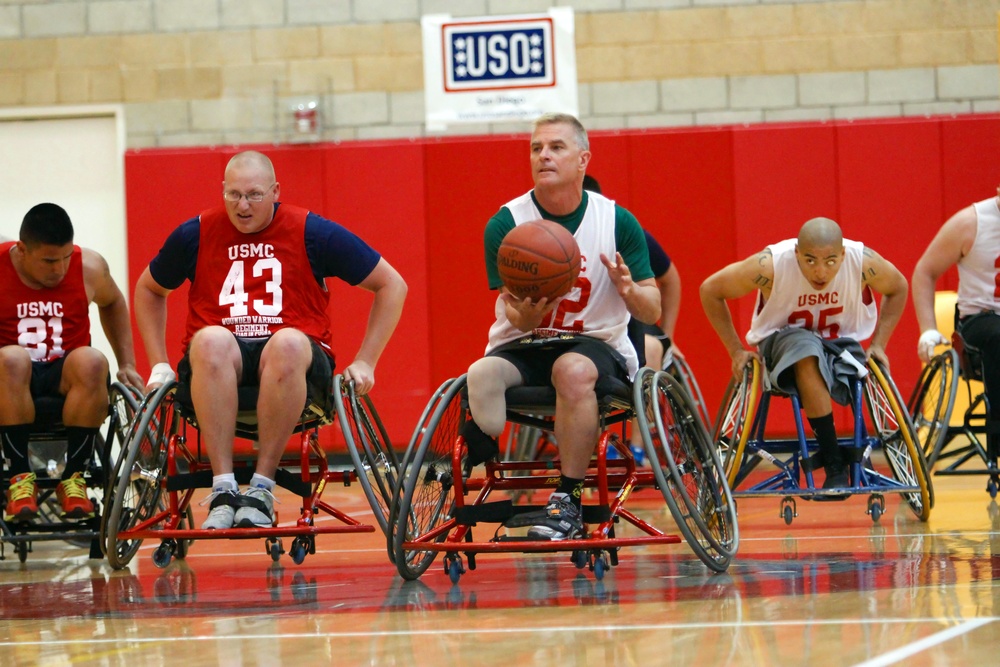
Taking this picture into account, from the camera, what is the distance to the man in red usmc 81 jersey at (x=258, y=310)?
11.5ft

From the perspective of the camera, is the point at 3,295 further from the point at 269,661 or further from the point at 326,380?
the point at 269,661

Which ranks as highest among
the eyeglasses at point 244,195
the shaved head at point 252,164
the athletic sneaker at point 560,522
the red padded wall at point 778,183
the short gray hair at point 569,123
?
the red padded wall at point 778,183

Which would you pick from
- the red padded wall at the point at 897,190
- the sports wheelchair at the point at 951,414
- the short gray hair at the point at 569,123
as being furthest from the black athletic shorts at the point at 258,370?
the red padded wall at the point at 897,190

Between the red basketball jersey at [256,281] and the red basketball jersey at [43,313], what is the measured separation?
2.18 ft

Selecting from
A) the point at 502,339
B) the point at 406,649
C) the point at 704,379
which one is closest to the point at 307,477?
the point at 502,339

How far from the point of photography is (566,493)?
10.7ft

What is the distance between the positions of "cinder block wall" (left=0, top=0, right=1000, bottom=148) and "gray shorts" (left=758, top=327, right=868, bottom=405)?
3524 millimetres

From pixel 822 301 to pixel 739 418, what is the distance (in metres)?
0.48

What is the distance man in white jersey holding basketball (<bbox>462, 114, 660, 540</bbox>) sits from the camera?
Result: 3.28 meters

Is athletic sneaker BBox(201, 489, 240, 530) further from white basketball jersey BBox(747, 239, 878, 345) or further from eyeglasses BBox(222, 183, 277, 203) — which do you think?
white basketball jersey BBox(747, 239, 878, 345)

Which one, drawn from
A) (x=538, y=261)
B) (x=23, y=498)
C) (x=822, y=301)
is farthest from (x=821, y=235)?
(x=23, y=498)

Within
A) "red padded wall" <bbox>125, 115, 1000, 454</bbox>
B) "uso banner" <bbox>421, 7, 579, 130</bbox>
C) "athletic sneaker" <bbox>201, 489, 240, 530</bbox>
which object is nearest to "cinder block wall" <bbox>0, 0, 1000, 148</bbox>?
"uso banner" <bbox>421, 7, 579, 130</bbox>

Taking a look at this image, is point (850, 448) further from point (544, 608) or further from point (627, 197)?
point (627, 197)

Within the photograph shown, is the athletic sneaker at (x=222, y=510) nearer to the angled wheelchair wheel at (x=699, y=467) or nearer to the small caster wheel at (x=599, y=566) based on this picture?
the small caster wheel at (x=599, y=566)
